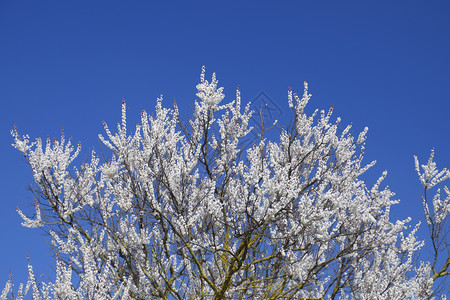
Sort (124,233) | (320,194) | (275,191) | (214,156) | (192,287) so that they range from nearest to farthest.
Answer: (275,191) < (320,194) < (192,287) < (124,233) < (214,156)

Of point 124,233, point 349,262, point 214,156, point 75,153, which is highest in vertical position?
point 75,153

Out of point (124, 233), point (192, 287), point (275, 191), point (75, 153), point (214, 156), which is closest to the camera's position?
point (275, 191)

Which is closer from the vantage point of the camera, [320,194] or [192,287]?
[320,194]

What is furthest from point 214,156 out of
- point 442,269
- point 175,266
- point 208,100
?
point 442,269

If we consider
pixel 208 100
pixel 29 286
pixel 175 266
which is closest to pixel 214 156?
pixel 208 100

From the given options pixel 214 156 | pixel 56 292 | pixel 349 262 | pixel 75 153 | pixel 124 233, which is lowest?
pixel 56 292

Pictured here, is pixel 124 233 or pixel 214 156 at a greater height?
pixel 214 156

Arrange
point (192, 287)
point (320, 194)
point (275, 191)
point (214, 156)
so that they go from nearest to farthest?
point (275, 191), point (320, 194), point (192, 287), point (214, 156)

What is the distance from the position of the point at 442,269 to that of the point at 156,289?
6444mm

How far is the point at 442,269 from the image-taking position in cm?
921

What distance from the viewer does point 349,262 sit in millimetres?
7676

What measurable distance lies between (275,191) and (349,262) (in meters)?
2.98

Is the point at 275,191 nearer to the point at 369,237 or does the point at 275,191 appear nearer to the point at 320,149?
the point at 369,237

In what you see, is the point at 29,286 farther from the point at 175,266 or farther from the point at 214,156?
the point at 214,156
